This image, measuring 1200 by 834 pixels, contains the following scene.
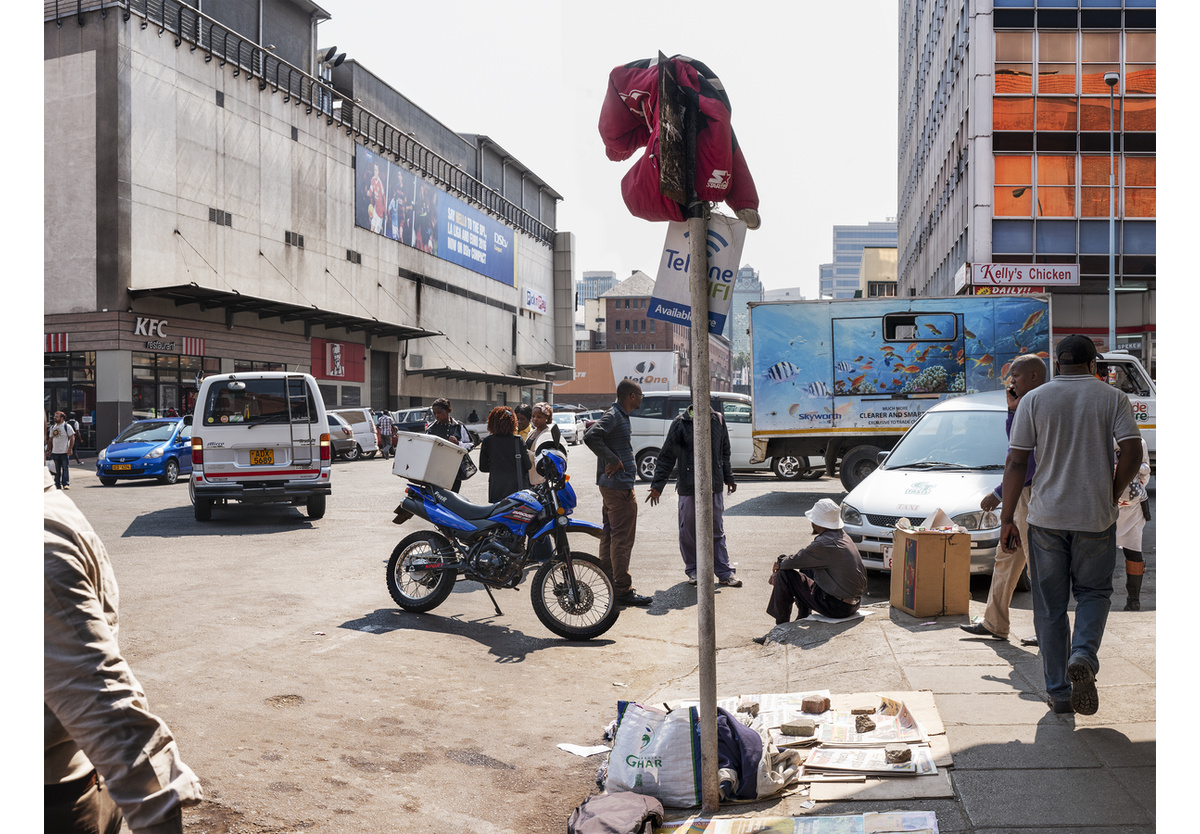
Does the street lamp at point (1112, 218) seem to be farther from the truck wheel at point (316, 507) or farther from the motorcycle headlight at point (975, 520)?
the truck wheel at point (316, 507)

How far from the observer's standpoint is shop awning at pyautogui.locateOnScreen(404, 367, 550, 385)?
51688 mm

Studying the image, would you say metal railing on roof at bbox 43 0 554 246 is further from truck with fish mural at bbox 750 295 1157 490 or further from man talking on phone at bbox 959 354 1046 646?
man talking on phone at bbox 959 354 1046 646

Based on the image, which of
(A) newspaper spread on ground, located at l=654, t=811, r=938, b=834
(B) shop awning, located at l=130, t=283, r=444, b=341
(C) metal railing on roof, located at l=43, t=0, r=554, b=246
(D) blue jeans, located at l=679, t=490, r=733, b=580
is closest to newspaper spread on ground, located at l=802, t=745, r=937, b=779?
(A) newspaper spread on ground, located at l=654, t=811, r=938, b=834

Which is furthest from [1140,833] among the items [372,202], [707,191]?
[372,202]

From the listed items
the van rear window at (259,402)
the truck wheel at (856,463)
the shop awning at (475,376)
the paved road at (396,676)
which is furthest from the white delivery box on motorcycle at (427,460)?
the shop awning at (475,376)

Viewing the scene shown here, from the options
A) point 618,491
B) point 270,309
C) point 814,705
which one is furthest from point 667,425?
point 270,309

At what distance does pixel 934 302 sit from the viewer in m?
15.8

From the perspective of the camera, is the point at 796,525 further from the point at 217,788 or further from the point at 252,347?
the point at 252,347

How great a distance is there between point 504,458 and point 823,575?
11.8 ft

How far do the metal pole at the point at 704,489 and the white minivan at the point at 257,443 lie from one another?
439 inches

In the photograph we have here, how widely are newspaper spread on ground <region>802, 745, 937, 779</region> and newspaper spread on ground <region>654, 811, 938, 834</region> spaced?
1.34 feet

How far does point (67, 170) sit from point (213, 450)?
21.1 m

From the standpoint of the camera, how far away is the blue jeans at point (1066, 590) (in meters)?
4.45

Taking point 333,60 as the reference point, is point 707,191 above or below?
below
